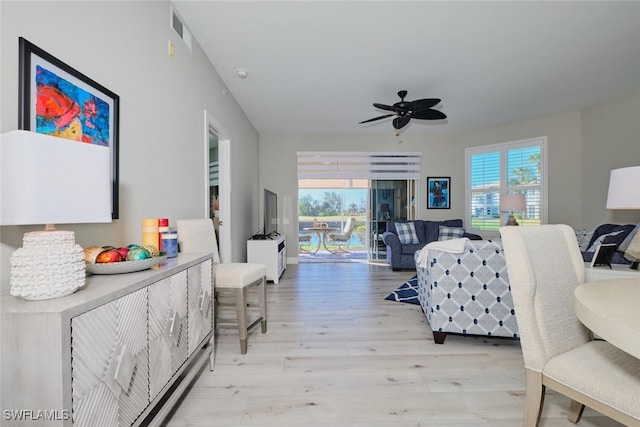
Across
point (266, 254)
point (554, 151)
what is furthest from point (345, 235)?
point (554, 151)

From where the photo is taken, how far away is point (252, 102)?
439 centimetres

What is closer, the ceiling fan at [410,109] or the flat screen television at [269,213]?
the ceiling fan at [410,109]

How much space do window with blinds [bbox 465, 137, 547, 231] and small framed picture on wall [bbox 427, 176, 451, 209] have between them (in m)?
0.41

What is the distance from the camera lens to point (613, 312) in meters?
0.86

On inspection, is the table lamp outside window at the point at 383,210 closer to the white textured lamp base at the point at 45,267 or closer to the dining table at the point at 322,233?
the dining table at the point at 322,233

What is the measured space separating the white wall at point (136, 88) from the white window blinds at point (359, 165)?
3.15 m

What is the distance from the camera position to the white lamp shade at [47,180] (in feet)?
2.55

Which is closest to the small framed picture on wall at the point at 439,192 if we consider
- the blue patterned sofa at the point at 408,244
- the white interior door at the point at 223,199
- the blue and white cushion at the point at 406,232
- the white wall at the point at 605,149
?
the blue patterned sofa at the point at 408,244

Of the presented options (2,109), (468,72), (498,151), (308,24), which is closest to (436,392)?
(2,109)

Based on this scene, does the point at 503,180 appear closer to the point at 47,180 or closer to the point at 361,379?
the point at 361,379

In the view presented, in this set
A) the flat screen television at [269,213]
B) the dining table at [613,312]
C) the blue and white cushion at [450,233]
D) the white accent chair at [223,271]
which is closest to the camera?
the dining table at [613,312]

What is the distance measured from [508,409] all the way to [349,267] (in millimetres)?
4026

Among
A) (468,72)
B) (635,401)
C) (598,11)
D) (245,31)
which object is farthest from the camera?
(468,72)

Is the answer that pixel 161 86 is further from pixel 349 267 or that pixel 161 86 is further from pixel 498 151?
pixel 498 151
